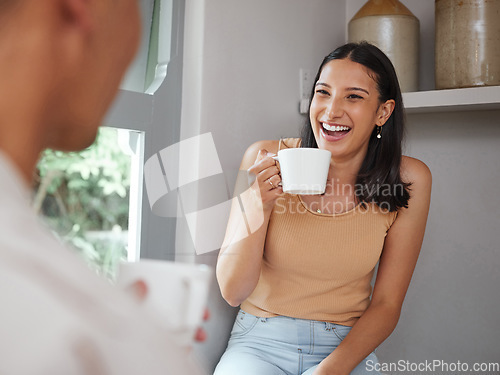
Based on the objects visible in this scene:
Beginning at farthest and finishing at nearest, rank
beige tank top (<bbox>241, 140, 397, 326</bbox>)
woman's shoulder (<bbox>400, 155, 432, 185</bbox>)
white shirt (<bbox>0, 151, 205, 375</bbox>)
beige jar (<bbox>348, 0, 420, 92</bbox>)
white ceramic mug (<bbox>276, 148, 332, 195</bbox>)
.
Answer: beige jar (<bbox>348, 0, 420, 92</bbox>) → woman's shoulder (<bbox>400, 155, 432, 185</bbox>) → beige tank top (<bbox>241, 140, 397, 326</bbox>) → white ceramic mug (<bbox>276, 148, 332, 195</bbox>) → white shirt (<bbox>0, 151, 205, 375</bbox>)

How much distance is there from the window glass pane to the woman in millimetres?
270

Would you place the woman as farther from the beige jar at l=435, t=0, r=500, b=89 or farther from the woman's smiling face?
the beige jar at l=435, t=0, r=500, b=89

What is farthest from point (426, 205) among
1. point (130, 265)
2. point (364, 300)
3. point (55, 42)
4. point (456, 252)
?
point (55, 42)

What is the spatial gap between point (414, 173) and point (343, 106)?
294 mm

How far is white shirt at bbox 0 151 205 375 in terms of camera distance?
0.51 ft

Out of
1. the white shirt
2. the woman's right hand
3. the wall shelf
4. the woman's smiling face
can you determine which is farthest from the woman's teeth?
the white shirt

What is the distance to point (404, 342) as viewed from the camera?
5.91 ft

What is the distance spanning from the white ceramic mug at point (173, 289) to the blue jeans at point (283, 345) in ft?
2.83

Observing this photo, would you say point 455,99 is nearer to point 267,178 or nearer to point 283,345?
point 267,178

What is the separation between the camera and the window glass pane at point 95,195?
0.93 metres

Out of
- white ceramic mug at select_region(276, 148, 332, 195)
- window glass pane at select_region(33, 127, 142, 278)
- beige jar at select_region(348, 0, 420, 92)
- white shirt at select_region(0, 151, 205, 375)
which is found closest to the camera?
white shirt at select_region(0, 151, 205, 375)

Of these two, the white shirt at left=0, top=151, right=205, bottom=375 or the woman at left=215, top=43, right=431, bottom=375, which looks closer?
the white shirt at left=0, top=151, right=205, bottom=375

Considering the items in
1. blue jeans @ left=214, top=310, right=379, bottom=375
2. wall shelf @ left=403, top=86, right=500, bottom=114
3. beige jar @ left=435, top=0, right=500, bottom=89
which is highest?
beige jar @ left=435, top=0, right=500, bottom=89

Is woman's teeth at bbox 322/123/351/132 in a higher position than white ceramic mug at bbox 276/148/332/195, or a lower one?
higher
